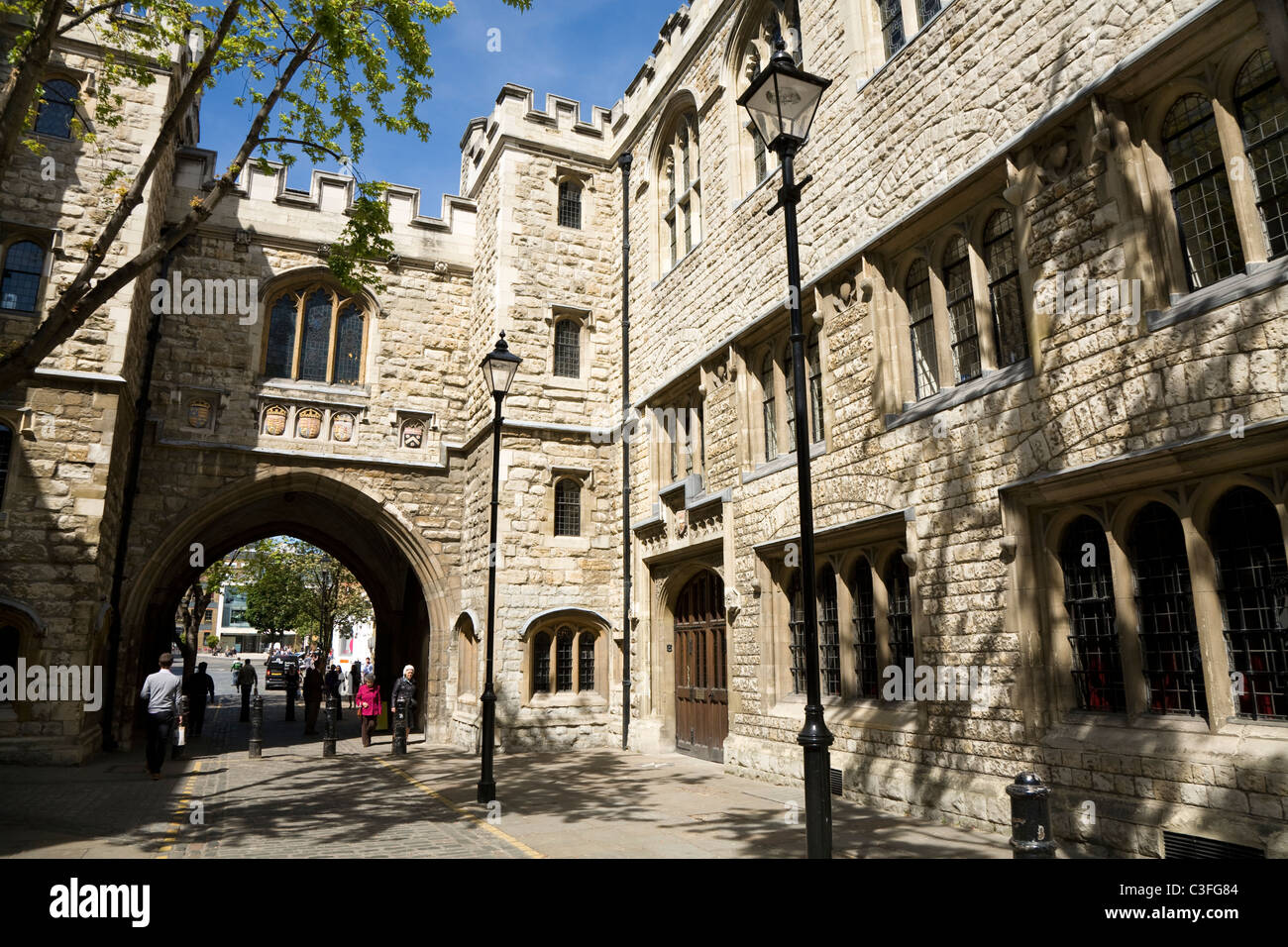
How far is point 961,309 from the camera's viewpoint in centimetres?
848

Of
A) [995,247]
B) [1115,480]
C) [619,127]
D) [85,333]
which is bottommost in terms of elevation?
[1115,480]

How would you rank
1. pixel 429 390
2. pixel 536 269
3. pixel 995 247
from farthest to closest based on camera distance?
1. pixel 429 390
2. pixel 536 269
3. pixel 995 247

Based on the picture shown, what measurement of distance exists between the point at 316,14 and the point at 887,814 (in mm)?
9795

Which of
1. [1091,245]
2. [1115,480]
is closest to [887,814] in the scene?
[1115,480]

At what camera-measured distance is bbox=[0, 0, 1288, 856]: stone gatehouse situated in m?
5.97

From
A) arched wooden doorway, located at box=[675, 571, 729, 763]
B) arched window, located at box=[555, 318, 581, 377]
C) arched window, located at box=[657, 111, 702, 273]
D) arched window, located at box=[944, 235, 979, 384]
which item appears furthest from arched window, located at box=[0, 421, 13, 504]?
arched window, located at box=[944, 235, 979, 384]

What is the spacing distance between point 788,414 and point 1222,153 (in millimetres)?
5804

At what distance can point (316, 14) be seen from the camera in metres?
8.46

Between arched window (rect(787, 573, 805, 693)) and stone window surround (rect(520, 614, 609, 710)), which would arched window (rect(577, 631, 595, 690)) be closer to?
stone window surround (rect(520, 614, 609, 710))

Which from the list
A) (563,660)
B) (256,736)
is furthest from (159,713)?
(563,660)

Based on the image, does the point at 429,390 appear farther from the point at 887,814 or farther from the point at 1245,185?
the point at 1245,185

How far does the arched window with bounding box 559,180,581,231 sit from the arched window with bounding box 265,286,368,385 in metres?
4.68
